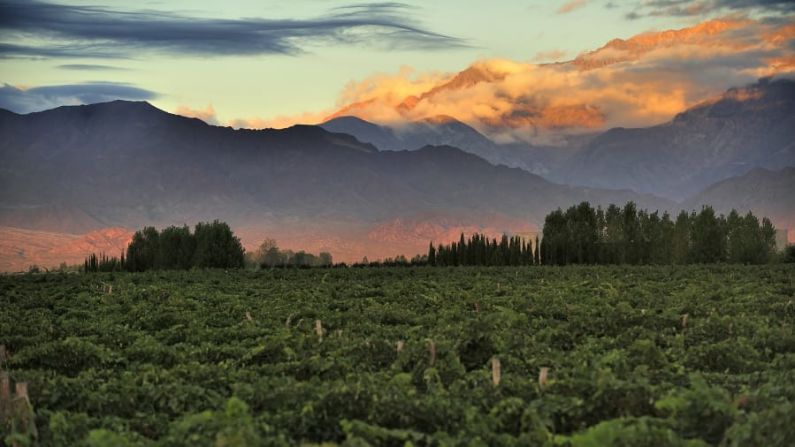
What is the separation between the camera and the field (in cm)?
1465

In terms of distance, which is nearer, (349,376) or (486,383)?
(486,383)

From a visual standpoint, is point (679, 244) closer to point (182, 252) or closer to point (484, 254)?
point (484, 254)

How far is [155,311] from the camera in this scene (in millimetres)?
38906

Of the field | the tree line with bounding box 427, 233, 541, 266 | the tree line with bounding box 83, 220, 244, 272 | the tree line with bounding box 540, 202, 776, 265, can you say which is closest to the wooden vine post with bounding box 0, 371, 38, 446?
the field

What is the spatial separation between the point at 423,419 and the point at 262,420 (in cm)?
254

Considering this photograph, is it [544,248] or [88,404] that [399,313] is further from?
[544,248]

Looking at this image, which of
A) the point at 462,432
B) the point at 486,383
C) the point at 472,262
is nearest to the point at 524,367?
the point at 486,383

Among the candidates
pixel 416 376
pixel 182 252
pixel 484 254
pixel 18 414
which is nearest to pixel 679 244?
pixel 484 254

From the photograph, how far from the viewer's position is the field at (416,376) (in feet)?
48.1

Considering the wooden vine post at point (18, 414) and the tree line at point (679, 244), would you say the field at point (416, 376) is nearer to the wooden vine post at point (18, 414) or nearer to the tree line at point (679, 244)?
the wooden vine post at point (18, 414)

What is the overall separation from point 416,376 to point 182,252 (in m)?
123

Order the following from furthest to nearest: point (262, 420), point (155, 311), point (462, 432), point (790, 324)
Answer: point (155, 311), point (790, 324), point (262, 420), point (462, 432)

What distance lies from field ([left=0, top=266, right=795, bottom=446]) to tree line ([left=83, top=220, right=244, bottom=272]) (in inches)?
3897

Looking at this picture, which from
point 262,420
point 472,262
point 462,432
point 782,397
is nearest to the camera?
Result: point 462,432
